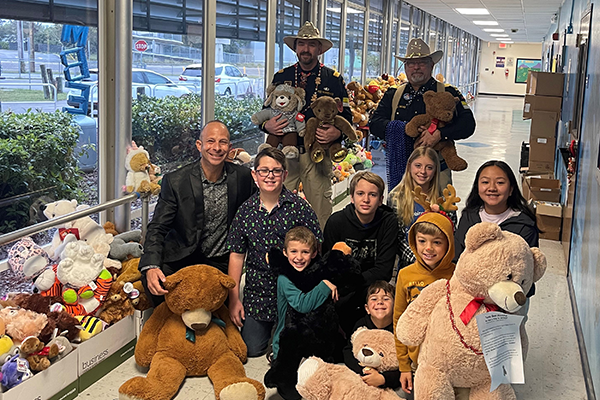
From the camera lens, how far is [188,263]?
3221 mm

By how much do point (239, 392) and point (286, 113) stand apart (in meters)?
2.10

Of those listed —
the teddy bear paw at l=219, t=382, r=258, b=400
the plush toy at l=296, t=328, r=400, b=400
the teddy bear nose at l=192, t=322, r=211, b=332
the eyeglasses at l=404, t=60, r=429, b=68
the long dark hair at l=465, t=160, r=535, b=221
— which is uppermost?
the eyeglasses at l=404, t=60, r=429, b=68

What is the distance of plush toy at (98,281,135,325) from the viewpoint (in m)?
2.96

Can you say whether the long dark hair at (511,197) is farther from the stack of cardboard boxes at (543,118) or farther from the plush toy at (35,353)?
the stack of cardboard boxes at (543,118)

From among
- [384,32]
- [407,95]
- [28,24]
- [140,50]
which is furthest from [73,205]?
[384,32]

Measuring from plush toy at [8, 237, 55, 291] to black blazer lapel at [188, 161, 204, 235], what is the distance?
0.74 meters

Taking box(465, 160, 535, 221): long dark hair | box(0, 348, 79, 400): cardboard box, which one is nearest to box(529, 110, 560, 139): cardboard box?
box(465, 160, 535, 221): long dark hair

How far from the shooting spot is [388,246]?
3080 mm

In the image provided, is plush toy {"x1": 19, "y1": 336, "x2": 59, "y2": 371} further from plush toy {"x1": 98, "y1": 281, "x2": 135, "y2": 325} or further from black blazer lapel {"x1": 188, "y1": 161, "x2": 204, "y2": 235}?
black blazer lapel {"x1": 188, "y1": 161, "x2": 204, "y2": 235}

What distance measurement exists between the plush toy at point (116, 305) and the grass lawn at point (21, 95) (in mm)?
997

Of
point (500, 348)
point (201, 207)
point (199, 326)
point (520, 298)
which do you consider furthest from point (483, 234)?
point (201, 207)

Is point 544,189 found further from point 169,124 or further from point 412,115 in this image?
point 169,124

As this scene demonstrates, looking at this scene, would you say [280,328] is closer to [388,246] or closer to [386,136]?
[388,246]

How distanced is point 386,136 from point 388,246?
1114mm
